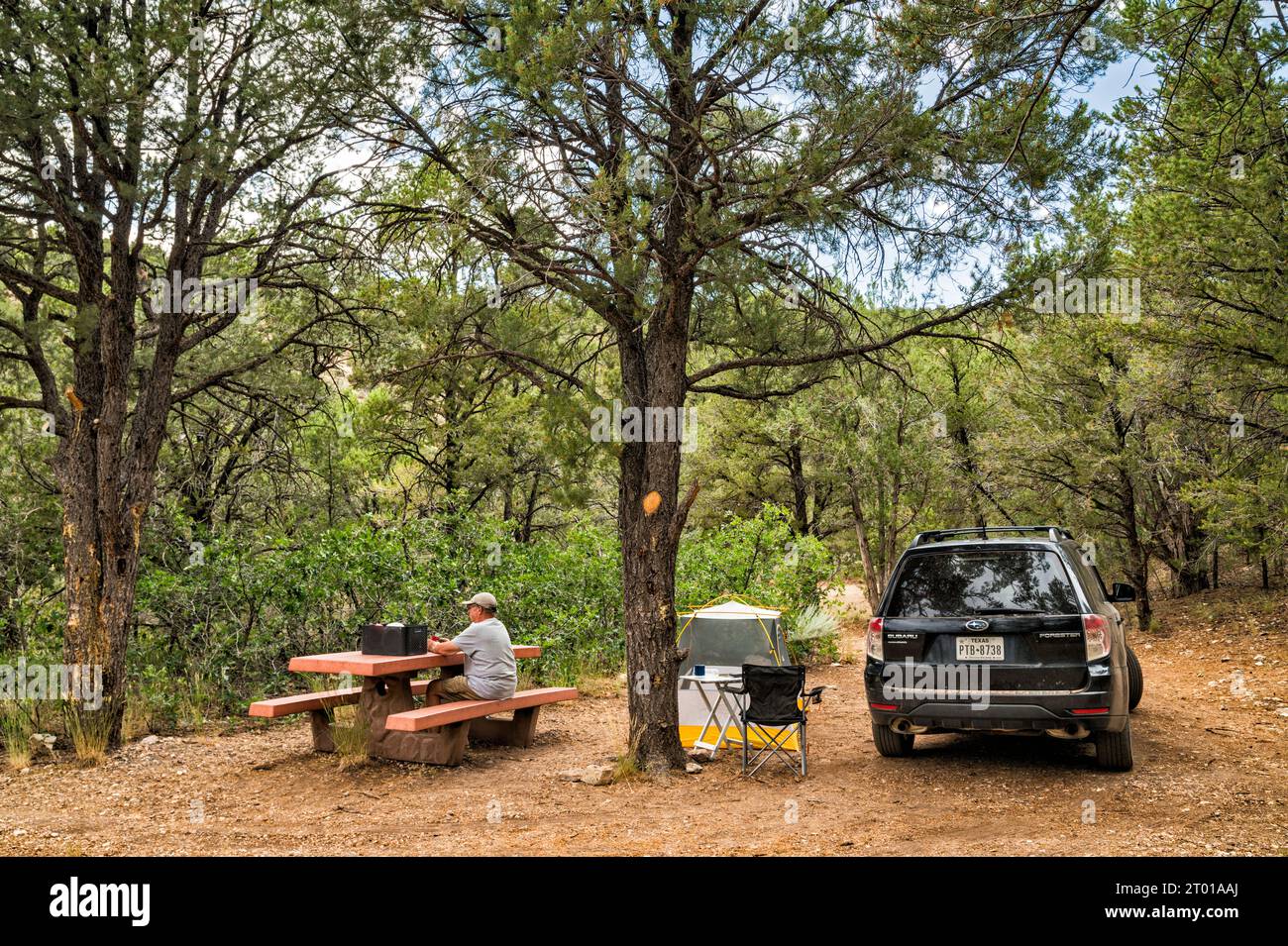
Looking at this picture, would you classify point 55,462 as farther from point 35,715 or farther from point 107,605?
point 35,715

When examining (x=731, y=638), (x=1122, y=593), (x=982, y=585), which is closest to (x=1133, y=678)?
(x=1122, y=593)

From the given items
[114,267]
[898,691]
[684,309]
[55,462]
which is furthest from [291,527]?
[898,691]

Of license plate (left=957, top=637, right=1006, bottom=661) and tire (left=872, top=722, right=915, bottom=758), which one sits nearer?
license plate (left=957, top=637, right=1006, bottom=661)

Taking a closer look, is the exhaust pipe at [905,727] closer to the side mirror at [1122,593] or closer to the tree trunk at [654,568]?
the tree trunk at [654,568]

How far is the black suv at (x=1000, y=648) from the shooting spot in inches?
256

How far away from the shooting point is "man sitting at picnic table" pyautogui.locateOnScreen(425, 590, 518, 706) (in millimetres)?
8359

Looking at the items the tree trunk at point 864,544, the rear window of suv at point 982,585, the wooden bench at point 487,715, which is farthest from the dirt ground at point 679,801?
the tree trunk at point 864,544

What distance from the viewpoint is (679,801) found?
22.1 ft

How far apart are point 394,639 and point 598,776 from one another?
2.17 metres

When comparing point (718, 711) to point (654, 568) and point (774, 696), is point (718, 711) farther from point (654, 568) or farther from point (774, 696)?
point (654, 568)

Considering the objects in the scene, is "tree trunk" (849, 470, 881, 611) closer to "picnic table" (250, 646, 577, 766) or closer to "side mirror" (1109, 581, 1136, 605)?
"side mirror" (1109, 581, 1136, 605)

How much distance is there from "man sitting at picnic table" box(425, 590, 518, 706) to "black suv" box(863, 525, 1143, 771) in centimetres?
331

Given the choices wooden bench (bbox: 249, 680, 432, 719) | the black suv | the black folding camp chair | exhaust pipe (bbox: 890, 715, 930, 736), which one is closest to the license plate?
the black suv

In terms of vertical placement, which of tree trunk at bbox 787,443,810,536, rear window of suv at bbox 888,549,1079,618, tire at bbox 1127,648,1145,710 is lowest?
tire at bbox 1127,648,1145,710
